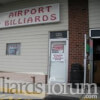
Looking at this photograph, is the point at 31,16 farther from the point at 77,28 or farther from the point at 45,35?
the point at 77,28

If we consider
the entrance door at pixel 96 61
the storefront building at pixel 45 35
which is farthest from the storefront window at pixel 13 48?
the entrance door at pixel 96 61

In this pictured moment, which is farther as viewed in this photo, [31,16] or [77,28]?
[31,16]

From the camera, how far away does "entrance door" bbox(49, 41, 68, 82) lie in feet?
34.4

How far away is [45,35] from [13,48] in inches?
93.5

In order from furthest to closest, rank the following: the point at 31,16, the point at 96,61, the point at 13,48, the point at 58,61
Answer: the point at 13,48
the point at 31,16
the point at 58,61
the point at 96,61

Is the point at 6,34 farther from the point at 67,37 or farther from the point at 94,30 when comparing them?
the point at 94,30

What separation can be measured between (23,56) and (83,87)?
13.7ft

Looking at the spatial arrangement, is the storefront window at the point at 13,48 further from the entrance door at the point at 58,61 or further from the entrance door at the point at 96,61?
the entrance door at the point at 96,61

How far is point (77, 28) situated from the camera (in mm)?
10281

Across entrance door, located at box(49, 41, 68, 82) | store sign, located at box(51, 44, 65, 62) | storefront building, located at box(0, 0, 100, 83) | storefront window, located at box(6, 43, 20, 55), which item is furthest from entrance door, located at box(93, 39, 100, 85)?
storefront window, located at box(6, 43, 20, 55)

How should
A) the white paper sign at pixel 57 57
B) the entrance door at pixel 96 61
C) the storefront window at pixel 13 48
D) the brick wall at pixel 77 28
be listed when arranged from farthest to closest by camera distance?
the storefront window at pixel 13 48, the white paper sign at pixel 57 57, the entrance door at pixel 96 61, the brick wall at pixel 77 28

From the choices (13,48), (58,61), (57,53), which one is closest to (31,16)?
(13,48)

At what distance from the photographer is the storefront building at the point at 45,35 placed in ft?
33.4

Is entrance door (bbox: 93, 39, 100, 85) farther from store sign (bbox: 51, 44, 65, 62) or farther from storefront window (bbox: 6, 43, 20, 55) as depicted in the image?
storefront window (bbox: 6, 43, 20, 55)
